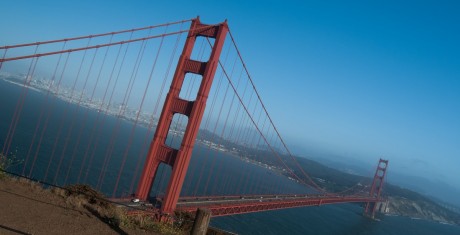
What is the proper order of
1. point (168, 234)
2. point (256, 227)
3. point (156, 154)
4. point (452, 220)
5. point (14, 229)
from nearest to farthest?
point (14, 229) < point (168, 234) < point (156, 154) < point (256, 227) < point (452, 220)

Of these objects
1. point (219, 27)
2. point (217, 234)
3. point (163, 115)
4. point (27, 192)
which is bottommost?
point (27, 192)

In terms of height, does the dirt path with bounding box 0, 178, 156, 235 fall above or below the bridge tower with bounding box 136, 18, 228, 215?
below

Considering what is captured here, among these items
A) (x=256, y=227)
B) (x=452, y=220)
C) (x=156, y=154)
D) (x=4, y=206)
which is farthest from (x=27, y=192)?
(x=452, y=220)

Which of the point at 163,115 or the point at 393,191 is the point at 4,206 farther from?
the point at 393,191

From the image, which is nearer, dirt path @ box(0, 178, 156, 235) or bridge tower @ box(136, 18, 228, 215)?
dirt path @ box(0, 178, 156, 235)

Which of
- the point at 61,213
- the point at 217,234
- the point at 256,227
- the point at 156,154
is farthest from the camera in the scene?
the point at 256,227
